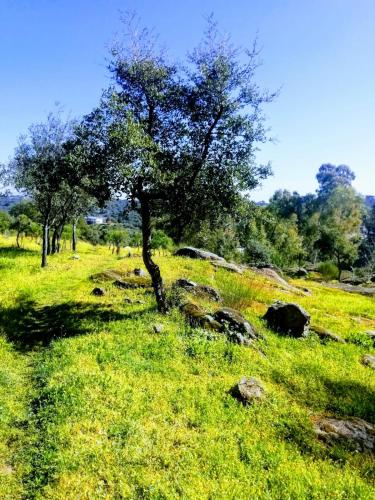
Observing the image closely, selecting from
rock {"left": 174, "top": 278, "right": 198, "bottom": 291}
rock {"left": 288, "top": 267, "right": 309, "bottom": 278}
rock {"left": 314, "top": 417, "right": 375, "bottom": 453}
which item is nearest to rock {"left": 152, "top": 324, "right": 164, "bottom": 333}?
rock {"left": 174, "top": 278, "right": 198, "bottom": 291}

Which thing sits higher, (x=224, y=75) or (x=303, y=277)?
(x=224, y=75)

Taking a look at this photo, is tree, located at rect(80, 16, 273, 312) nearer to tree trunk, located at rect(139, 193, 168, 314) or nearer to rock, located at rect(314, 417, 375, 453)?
tree trunk, located at rect(139, 193, 168, 314)

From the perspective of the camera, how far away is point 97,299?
2475 centimetres

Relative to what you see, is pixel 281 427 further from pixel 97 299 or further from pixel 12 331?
pixel 97 299

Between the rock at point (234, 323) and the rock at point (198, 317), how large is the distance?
378 mm

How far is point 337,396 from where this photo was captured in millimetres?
14828

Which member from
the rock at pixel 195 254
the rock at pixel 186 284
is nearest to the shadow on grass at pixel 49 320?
A: the rock at pixel 186 284

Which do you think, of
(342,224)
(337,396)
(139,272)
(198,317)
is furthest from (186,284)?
(342,224)

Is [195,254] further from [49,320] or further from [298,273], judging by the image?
[298,273]

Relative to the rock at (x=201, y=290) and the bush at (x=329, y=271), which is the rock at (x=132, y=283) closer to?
the rock at (x=201, y=290)

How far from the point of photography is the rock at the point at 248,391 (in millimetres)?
13005

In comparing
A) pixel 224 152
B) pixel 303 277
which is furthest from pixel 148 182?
pixel 303 277

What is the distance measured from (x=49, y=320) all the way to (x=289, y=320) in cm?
1329

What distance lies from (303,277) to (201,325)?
5667 cm
